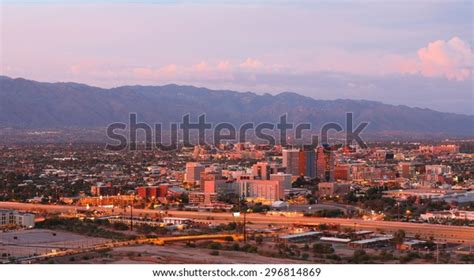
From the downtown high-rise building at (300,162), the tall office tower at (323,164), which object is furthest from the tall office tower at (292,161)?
the tall office tower at (323,164)

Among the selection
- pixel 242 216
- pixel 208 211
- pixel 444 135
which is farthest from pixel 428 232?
pixel 444 135

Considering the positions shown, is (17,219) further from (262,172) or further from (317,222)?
(262,172)

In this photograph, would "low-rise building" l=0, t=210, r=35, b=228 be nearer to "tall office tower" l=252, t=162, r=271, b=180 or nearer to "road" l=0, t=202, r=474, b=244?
"road" l=0, t=202, r=474, b=244

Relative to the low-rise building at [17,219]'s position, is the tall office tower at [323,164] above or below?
above

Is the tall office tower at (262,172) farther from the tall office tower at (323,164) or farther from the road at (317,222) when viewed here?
the road at (317,222)

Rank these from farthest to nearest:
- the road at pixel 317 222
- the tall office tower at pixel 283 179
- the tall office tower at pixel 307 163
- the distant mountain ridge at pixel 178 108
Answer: the distant mountain ridge at pixel 178 108, the tall office tower at pixel 307 163, the tall office tower at pixel 283 179, the road at pixel 317 222

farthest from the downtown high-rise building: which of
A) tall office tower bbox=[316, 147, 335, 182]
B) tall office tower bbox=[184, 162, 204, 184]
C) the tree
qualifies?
the tree
